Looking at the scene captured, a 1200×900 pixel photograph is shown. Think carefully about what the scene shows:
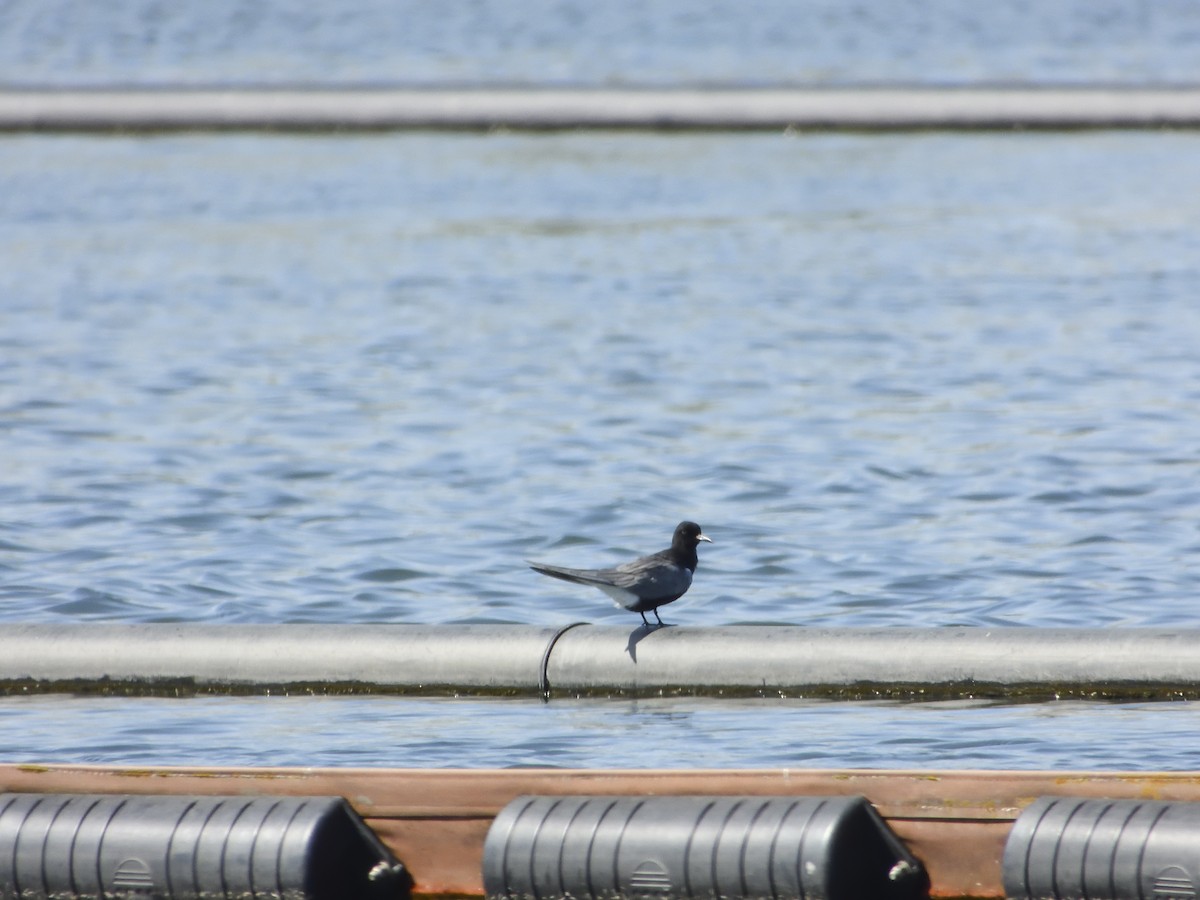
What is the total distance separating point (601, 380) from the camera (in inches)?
696

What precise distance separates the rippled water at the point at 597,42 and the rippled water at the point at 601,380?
888 cm

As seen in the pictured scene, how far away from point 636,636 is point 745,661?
48 centimetres

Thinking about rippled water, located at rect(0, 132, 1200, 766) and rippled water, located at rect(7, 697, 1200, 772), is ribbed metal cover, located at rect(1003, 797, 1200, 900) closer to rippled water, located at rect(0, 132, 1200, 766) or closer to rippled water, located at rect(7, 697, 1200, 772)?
rippled water, located at rect(7, 697, 1200, 772)

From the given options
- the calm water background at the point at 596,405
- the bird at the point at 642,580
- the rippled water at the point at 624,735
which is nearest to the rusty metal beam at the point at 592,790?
the rippled water at the point at 624,735

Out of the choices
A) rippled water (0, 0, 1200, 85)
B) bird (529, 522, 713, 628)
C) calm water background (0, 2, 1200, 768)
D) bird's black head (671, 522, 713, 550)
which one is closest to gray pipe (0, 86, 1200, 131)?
calm water background (0, 2, 1200, 768)

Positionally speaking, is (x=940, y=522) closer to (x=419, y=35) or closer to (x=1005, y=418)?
(x=1005, y=418)

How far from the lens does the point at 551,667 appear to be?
843 cm

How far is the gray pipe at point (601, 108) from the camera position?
30.3m

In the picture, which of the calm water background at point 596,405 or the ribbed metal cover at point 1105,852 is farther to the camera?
the calm water background at point 596,405

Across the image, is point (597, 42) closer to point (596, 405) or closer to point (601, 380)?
point (601, 380)

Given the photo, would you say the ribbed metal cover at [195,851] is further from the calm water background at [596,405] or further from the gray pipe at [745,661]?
the gray pipe at [745,661]

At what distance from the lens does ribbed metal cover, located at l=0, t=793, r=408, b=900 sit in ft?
20.6

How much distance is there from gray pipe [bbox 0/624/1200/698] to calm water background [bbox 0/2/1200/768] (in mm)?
126

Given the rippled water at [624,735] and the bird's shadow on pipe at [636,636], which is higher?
the bird's shadow on pipe at [636,636]
